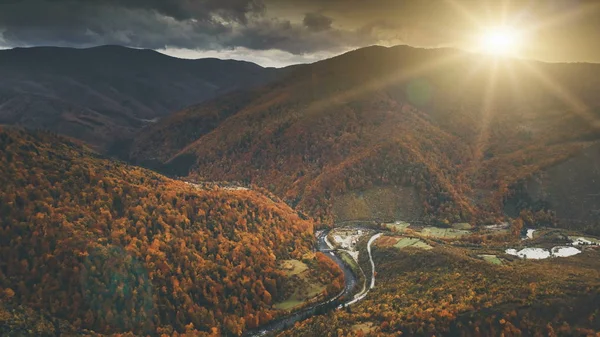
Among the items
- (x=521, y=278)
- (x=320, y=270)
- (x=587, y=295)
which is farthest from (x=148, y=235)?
(x=587, y=295)

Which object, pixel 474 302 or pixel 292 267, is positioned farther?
pixel 292 267

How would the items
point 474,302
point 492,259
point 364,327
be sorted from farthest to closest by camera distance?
point 492,259 → point 364,327 → point 474,302

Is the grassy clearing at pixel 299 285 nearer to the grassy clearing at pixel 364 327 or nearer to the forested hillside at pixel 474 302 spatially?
the forested hillside at pixel 474 302

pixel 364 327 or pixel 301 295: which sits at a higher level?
pixel 364 327

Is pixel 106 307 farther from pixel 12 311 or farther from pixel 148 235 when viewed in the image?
pixel 148 235

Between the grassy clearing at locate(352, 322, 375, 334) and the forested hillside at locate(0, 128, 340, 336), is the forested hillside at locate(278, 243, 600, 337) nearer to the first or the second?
the grassy clearing at locate(352, 322, 375, 334)

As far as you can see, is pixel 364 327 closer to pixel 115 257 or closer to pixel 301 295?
pixel 301 295

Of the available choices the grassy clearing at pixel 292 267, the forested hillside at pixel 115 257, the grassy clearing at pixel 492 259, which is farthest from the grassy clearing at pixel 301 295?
the grassy clearing at pixel 492 259

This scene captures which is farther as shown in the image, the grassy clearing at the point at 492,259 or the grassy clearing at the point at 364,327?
the grassy clearing at the point at 492,259

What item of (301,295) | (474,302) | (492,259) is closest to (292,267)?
(301,295)
